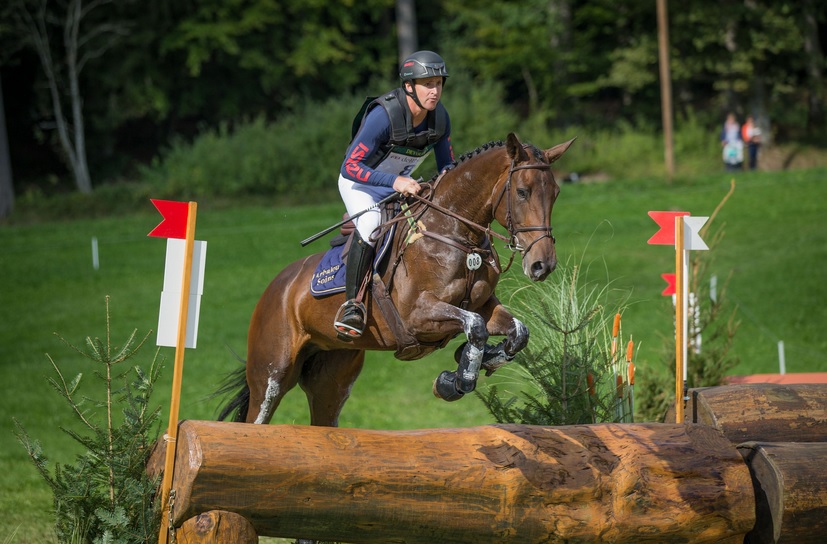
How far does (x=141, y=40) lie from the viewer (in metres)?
28.4

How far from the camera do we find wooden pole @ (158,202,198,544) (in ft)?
14.2

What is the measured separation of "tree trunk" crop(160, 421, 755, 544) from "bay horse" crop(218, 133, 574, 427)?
0.57 m

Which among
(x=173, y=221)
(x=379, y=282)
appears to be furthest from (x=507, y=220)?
(x=173, y=221)

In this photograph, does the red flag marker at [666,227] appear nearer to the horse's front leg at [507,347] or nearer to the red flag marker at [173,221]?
the horse's front leg at [507,347]

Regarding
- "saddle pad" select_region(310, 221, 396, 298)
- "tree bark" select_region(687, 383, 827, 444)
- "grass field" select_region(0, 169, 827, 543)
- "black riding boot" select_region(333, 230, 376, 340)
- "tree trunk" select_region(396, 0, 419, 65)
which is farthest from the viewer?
"tree trunk" select_region(396, 0, 419, 65)

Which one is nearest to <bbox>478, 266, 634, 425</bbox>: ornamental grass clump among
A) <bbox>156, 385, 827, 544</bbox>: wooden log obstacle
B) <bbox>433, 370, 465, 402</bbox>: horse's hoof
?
<bbox>433, 370, 465, 402</bbox>: horse's hoof

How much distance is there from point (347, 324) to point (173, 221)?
45.0 inches

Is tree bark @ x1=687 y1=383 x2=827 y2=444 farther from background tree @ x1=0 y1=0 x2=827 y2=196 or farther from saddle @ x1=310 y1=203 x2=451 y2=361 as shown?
background tree @ x1=0 y1=0 x2=827 y2=196

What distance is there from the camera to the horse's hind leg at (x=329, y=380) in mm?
6168

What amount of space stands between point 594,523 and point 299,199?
64.9 feet

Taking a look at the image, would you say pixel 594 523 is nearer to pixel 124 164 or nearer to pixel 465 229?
pixel 465 229

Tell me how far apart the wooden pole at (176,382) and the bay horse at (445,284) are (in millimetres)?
1164

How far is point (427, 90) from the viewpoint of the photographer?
207 inches

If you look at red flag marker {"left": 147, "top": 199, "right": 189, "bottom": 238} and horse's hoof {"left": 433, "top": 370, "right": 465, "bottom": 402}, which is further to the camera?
horse's hoof {"left": 433, "top": 370, "right": 465, "bottom": 402}
